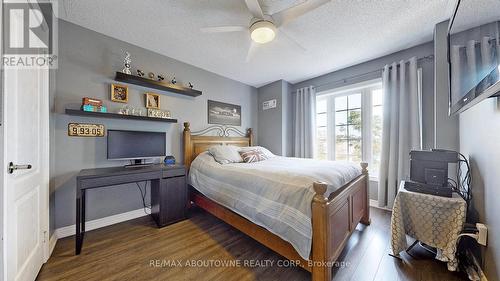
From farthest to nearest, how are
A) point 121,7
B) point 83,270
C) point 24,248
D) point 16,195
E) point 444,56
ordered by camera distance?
point 444,56 → point 121,7 → point 83,270 → point 24,248 → point 16,195

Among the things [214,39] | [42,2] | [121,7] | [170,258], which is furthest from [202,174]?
[42,2]

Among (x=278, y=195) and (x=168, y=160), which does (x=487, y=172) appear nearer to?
(x=278, y=195)

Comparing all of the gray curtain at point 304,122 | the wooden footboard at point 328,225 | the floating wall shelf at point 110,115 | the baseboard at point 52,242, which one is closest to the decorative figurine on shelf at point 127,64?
the floating wall shelf at point 110,115

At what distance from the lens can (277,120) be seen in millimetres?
4027

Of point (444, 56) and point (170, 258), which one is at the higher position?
point (444, 56)

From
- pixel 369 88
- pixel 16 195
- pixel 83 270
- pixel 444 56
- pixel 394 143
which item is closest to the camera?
pixel 16 195

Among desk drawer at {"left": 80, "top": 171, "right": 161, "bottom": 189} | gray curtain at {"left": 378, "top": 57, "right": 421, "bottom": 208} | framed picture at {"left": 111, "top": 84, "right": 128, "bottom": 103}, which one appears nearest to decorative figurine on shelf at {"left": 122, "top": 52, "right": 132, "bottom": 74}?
framed picture at {"left": 111, "top": 84, "right": 128, "bottom": 103}

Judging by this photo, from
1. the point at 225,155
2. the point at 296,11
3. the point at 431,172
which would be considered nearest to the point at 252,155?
the point at 225,155

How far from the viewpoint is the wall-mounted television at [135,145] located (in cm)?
224

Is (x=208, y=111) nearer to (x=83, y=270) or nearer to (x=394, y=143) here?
(x=83, y=270)

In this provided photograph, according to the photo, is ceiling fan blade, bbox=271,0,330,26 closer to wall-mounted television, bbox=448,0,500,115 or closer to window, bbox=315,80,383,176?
wall-mounted television, bbox=448,0,500,115

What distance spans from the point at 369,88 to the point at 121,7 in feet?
12.3

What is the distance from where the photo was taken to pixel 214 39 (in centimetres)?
243

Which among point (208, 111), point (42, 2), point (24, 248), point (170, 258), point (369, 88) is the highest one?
point (42, 2)
